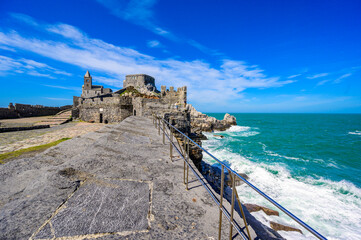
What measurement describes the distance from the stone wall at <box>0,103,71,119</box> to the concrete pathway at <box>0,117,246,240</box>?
73.7 ft

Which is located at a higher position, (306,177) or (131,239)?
(131,239)

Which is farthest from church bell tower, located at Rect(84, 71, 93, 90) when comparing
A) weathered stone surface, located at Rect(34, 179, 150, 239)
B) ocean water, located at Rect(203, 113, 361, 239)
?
weathered stone surface, located at Rect(34, 179, 150, 239)

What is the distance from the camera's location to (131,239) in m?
1.43

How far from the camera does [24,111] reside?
20.0 m

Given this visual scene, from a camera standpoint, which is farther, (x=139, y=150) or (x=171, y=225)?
(x=139, y=150)

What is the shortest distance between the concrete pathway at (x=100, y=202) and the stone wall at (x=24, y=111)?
2246 cm

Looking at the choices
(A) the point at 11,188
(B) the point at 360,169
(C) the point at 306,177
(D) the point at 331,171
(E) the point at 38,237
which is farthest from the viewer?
(B) the point at 360,169

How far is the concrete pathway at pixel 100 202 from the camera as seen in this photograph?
56.2 inches

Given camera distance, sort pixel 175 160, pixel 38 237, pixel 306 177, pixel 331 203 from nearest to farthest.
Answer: pixel 38 237, pixel 175 160, pixel 331 203, pixel 306 177

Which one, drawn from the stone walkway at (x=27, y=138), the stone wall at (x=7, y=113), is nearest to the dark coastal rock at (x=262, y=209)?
the stone walkway at (x=27, y=138)

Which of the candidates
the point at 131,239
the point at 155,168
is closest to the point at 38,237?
the point at 131,239

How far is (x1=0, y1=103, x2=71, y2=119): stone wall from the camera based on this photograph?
1741 centimetres

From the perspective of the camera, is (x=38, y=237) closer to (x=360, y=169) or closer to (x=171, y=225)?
(x=171, y=225)

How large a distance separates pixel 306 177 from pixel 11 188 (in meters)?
18.6
